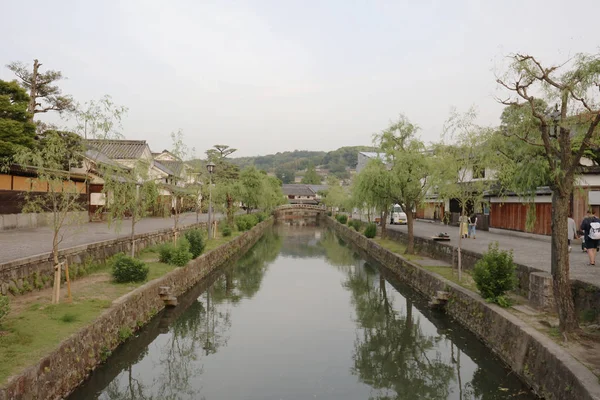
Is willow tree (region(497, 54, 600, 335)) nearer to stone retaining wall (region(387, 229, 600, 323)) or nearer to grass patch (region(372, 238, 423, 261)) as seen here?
stone retaining wall (region(387, 229, 600, 323))

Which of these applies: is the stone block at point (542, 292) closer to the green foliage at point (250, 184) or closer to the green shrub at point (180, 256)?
the green shrub at point (180, 256)

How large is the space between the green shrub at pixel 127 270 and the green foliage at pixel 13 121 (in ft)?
33.7

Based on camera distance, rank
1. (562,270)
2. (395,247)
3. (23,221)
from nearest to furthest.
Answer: (562,270), (23,221), (395,247)

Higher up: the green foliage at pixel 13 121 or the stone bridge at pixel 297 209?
the green foliage at pixel 13 121

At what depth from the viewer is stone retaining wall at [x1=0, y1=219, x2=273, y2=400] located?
556 centimetres

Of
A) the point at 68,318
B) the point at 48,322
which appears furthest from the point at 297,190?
the point at 48,322

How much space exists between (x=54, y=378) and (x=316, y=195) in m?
91.3

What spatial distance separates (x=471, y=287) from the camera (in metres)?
11.6

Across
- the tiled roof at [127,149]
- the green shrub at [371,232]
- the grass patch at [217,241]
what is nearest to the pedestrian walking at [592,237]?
the grass patch at [217,241]

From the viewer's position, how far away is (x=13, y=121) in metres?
19.0

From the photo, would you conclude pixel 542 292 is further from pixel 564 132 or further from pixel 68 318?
pixel 68 318

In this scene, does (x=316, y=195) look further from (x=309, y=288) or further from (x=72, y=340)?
(x=72, y=340)

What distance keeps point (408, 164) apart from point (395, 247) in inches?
268

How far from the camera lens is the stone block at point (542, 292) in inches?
341
